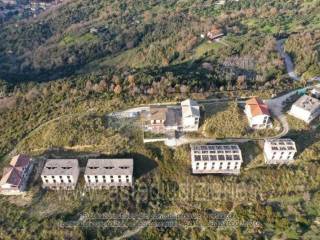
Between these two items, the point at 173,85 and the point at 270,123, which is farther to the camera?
the point at 173,85

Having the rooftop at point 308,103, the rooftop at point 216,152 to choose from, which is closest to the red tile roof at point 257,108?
the rooftop at point 308,103

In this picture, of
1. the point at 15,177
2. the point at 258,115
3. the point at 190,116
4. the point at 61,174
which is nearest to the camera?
the point at 61,174

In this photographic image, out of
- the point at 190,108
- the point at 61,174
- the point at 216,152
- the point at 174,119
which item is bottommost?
the point at 61,174

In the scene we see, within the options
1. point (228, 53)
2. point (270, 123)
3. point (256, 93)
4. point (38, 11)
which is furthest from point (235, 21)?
point (38, 11)

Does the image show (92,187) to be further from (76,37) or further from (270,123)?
(76,37)

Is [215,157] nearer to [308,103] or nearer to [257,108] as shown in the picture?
[257,108]

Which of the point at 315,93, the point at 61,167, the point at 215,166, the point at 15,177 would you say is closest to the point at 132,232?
the point at 61,167

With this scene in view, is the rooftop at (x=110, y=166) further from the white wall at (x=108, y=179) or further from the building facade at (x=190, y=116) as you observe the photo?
the building facade at (x=190, y=116)

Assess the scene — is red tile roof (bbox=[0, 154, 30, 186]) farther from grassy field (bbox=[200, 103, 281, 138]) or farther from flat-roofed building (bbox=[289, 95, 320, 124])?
flat-roofed building (bbox=[289, 95, 320, 124])
